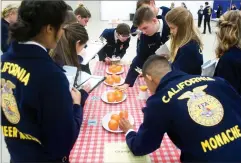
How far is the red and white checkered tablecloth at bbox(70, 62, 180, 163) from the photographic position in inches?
56.8

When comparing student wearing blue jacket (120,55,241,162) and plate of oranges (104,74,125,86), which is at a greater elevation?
student wearing blue jacket (120,55,241,162)

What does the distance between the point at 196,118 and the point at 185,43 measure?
1014mm

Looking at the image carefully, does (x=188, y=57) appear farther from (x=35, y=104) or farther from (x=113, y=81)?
(x=35, y=104)

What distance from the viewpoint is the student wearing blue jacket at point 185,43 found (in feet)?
6.54

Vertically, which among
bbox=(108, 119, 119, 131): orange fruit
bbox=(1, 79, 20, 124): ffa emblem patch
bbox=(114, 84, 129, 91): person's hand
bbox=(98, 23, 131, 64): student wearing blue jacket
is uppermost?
bbox=(1, 79, 20, 124): ffa emblem patch

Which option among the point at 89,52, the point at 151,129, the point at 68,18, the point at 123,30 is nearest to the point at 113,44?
the point at 123,30

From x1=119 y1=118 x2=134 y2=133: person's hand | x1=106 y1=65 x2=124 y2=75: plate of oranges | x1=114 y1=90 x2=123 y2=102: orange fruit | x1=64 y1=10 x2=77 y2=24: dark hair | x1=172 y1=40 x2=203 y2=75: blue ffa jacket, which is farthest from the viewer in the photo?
x1=106 y1=65 x2=124 y2=75: plate of oranges

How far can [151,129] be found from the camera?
4.10ft

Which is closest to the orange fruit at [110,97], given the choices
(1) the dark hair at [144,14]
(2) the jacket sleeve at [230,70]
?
(1) the dark hair at [144,14]

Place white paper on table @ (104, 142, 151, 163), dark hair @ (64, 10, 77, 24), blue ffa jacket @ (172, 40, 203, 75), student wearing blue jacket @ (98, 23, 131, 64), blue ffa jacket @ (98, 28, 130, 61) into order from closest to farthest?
dark hair @ (64, 10, 77, 24) → white paper on table @ (104, 142, 151, 163) → blue ffa jacket @ (172, 40, 203, 75) → student wearing blue jacket @ (98, 23, 131, 64) → blue ffa jacket @ (98, 28, 130, 61)

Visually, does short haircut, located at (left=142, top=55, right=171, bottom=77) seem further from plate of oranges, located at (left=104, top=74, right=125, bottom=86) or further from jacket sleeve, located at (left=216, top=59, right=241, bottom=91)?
plate of oranges, located at (left=104, top=74, right=125, bottom=86)

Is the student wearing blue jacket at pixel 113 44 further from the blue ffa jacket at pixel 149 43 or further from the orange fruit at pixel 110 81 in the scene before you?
the orange fruit at pixel 110 81

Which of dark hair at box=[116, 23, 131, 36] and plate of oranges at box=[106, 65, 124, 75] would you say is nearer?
plate of oranges at box=[106, 65, 124, 75]

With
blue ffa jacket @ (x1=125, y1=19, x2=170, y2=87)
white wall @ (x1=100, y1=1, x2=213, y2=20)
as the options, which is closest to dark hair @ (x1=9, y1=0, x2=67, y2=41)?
blue ffa jacket @ (x1=125, y1=19, x2=170, y2=87)
